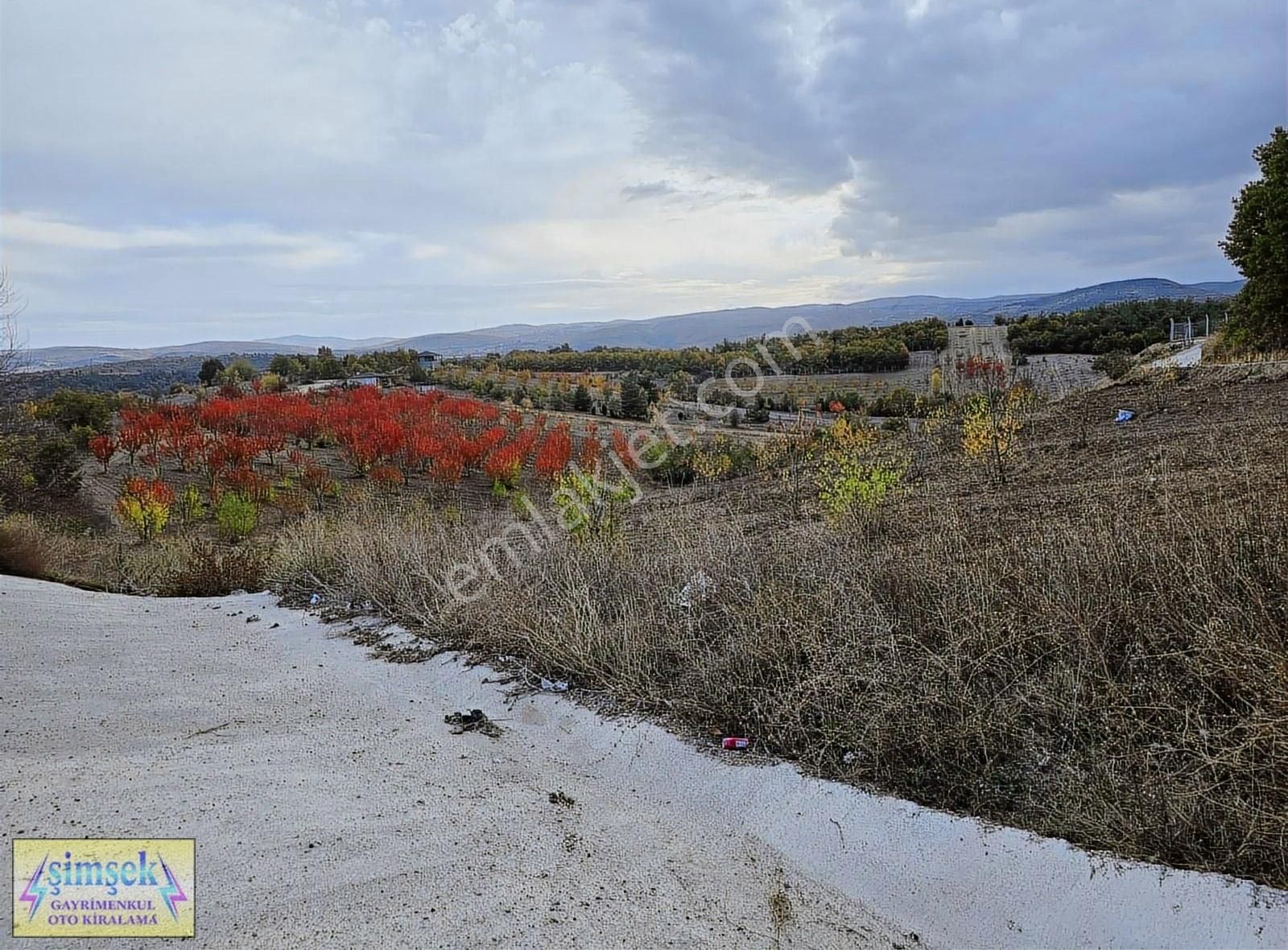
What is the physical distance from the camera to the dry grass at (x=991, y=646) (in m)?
2.60

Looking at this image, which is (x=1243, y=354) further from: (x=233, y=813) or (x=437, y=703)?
(x=233, y=813)

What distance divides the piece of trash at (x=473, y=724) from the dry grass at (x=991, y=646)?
1.81ft

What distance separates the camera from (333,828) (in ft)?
8.71

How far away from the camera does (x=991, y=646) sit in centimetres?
343

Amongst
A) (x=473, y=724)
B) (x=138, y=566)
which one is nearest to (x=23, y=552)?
(x=138, y=566)

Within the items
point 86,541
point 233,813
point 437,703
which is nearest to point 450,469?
point 86,541

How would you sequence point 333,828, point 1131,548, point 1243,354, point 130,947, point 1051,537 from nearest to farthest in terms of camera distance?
point 130,947
point 333,828
point 1131,548
point 1051,537
point 1243,354

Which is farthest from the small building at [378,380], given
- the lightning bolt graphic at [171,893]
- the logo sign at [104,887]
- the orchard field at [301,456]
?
the lightning bolt graphic at [171,893]

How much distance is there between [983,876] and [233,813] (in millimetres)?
2514

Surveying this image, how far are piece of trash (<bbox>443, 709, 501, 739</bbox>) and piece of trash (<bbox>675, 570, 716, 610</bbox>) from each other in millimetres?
1280

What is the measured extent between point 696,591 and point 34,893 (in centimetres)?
324

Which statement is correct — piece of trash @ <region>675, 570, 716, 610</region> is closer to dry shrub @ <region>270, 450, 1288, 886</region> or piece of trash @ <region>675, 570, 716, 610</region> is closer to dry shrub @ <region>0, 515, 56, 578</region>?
dry shrub @ <region>270, 450, 1288, 886</region>

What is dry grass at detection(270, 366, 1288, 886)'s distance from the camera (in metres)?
2.60

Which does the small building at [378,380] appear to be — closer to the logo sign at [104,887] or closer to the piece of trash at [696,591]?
the piece of trash at [696,591]
